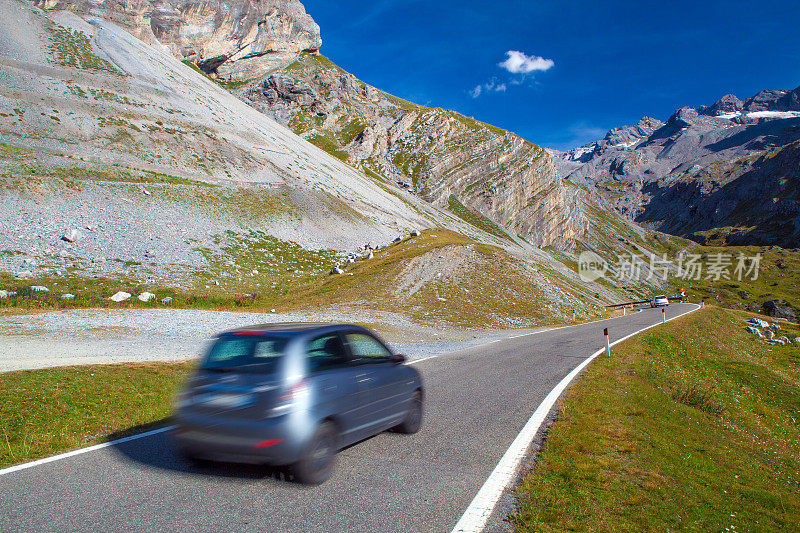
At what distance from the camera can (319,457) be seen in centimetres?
547

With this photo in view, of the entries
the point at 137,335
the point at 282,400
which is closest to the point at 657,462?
the point at 282,400

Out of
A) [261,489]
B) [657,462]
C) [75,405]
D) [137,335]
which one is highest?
[657,462]

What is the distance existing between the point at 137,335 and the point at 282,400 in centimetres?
1523

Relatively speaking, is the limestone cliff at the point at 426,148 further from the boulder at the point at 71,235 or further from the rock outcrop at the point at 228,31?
the boulder at the point at 71,235

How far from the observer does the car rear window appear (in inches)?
220

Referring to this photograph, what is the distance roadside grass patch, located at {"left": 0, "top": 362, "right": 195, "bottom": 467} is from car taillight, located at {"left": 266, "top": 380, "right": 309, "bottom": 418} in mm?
3847

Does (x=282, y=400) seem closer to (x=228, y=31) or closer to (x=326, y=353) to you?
(x=326, y=353)

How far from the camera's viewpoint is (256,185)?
4800cm

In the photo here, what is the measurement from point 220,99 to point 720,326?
76835 millimetres

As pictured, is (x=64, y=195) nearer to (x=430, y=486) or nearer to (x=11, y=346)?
(x=11, y=346)

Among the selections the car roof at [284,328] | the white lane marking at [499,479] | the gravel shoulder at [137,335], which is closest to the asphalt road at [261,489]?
the white lane marking at [499,479]

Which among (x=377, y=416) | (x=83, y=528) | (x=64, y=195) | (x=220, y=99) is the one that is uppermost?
(x=220, y=99)

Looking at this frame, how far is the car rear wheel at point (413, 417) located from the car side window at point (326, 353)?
1782 millimetres

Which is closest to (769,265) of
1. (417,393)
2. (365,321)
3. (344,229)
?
(344,229)
